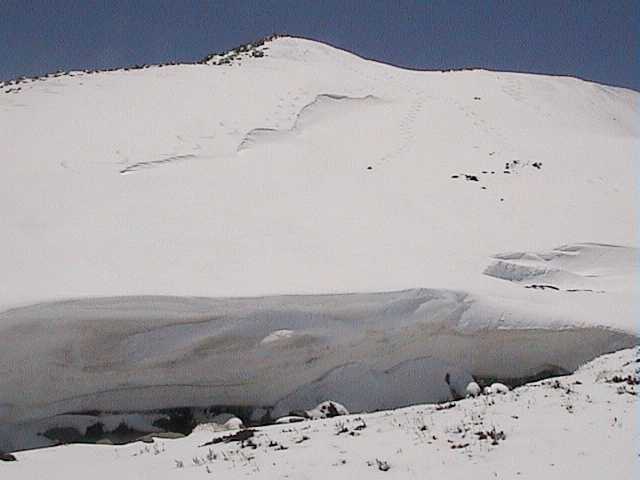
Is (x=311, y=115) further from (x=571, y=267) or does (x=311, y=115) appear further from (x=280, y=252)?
(x=571, y=267)

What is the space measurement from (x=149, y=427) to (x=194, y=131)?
8250 millimetres

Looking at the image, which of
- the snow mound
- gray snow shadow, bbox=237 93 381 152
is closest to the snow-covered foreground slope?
the snow mound

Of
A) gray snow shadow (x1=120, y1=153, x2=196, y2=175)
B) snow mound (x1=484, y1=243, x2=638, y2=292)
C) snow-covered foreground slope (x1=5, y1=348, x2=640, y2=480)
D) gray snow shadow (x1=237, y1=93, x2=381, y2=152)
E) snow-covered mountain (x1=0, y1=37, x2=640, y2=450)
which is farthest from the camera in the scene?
gray snow shadow (x1=237, y1=93, x2=381, y2=152)

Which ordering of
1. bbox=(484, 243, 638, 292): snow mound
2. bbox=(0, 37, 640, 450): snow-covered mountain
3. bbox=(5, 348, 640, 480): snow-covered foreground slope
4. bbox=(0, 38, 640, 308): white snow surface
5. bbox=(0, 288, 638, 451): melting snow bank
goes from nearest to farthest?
bbox=(5, 348, 640, 480): snow-covered foreground slope
bbox=(0, 288, 638, 451): melting snow bank
bbox=(0, 37, 640, 450): snow-covered mountain
bbox=(0, 38, 640, 308): white snow surface
bbox=(484, 243, 638, 292): snow mound

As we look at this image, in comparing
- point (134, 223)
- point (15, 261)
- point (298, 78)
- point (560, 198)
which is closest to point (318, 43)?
point (298, 78)

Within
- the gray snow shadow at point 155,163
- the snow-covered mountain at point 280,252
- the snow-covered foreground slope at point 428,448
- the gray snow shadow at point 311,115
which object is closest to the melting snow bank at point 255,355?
the snow-covered mountain at point 280,252

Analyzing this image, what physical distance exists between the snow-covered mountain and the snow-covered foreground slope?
1284 mm

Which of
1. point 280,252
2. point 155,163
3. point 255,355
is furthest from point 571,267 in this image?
Result: point 155,163

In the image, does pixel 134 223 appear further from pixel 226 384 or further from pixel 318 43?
pixel 318 43

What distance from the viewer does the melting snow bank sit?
878 centimetres

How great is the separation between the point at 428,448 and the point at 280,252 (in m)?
5.02

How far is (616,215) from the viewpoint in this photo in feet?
47.5

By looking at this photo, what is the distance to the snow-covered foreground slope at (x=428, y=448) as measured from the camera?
240 inches

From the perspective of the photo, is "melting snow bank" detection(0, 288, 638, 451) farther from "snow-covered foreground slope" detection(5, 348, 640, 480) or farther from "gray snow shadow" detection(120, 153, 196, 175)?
"gray snow shadow" detection(120, 153, 196, 175)
